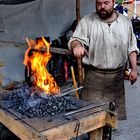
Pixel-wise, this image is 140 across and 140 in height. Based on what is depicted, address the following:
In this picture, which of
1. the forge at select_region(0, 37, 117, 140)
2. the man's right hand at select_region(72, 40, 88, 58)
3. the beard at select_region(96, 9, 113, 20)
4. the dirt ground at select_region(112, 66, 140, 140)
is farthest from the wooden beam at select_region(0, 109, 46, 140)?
the dirt ground at select_region(112, 66, 140, 140)

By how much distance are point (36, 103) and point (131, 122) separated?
2.36 m

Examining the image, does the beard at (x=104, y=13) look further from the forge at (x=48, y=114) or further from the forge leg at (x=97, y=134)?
the forge leg at (x=97, y=134)

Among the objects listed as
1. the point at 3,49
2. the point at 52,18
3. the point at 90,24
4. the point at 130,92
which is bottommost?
the point at 130,92

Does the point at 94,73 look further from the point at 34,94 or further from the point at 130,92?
the point at 130,92

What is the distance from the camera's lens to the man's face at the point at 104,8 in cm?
392

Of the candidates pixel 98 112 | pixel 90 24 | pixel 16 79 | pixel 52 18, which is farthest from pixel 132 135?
pixel 52 18

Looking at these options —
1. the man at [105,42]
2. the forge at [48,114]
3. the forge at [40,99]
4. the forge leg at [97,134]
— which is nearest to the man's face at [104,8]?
the man at [105,42]

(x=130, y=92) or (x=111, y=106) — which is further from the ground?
(x=111, y=106)

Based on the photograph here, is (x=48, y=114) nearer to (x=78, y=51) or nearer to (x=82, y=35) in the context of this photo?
(x=78, y=51)

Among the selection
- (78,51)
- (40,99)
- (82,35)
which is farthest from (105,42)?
(40,99)

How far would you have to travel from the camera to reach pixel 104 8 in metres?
3.94

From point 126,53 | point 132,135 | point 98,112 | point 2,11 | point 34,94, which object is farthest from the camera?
point 2,11

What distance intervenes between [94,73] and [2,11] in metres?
3.31

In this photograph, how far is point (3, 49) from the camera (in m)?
6.92
